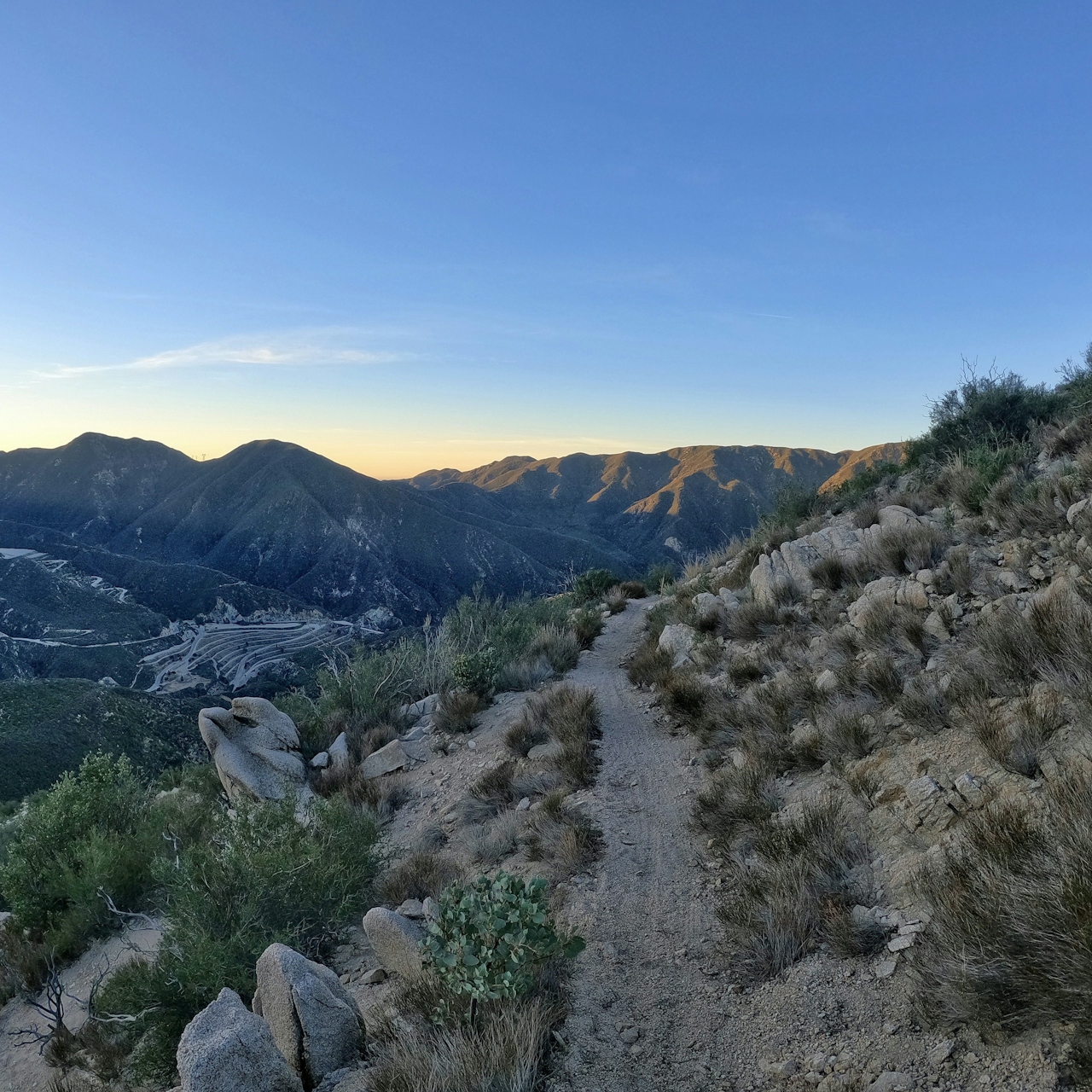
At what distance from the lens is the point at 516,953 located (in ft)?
10.7

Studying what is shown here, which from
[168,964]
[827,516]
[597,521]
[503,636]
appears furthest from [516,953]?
[597,521]

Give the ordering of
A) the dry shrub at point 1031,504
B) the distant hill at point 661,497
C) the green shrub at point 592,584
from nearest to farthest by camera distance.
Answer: the dry shrub at point 1031,504
the green shrub at point 592,584
the distant hill at point 661,497

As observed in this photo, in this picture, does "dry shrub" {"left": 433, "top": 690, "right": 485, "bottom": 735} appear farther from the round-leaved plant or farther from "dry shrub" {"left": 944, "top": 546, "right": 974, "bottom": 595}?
"dry shrub" {"left": 944, "top": 546, "right": 974, "bottom": 595}

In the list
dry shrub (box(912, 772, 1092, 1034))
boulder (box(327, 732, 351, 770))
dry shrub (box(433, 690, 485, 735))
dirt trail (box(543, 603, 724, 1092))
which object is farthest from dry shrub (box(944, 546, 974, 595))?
boulder (box(327, 732, 351, 770))

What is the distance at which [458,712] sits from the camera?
416 inches

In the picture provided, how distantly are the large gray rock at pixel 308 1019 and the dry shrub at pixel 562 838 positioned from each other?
2.11 metres

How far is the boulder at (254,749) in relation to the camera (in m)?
9.40

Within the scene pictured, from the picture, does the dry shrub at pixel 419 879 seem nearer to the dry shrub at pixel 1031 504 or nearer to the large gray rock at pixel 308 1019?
the large gray rock at pixel 308 1019

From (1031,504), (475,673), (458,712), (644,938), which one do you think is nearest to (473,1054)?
(644,938)

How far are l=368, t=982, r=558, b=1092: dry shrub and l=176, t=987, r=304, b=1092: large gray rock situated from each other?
53 cm

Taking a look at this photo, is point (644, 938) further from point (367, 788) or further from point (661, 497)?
point (661, 497)

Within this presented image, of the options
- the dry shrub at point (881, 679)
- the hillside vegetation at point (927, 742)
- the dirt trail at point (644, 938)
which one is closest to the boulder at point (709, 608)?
the hillside vegetation at point (927, 742)

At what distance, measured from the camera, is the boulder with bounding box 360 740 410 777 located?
9445 mm

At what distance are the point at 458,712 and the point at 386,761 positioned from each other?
58.3 inches
